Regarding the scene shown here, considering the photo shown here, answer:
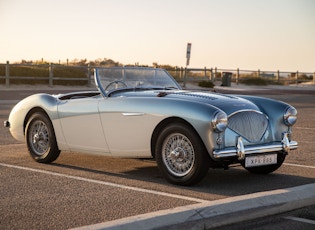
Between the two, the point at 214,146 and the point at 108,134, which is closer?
the point at 214,146

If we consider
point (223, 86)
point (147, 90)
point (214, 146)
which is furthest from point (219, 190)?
point (223, 86)

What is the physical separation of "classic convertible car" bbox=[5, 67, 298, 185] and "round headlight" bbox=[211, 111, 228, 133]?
0.01 metres

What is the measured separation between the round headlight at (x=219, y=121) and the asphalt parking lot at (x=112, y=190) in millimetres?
676

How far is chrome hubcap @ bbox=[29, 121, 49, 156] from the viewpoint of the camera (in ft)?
31.4

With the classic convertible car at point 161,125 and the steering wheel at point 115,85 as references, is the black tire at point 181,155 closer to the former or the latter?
the classic convertible car at point 161,125

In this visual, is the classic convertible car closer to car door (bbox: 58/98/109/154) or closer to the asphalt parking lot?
car door (bbox: 58/98/109/154)

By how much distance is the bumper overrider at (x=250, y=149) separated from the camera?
7.59 metres

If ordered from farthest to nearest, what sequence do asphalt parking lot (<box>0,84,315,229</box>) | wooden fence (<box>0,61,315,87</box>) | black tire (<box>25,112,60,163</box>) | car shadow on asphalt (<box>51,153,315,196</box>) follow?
wooden fence (<box>0,61,315,87</box>) → black tire (<box>25,112,60,163</box>) → car shadow on asphalt (<box>51,153,315,196</box>) → asphalt parking lot (<box>0,84,315,229</box>)

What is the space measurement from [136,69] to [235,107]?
2.05 meters

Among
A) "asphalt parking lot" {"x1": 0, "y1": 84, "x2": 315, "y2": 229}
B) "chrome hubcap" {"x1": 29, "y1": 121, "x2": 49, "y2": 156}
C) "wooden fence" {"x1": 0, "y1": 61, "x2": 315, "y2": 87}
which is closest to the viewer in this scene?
"asphalt parking lot" {"x1": 0, "y1": 84, "x2": 315, "y2": 229}

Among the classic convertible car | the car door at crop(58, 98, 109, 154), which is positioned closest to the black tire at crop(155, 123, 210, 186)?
the classic convertible car

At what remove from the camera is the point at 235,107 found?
805 cm

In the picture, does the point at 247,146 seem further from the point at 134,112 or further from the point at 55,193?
the point at 55,193

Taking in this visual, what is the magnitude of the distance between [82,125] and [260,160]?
7.88 ft
